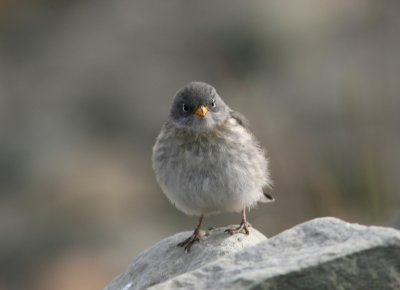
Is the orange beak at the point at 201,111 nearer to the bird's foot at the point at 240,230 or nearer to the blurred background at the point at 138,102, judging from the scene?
the bird's foot at the point at 240,230

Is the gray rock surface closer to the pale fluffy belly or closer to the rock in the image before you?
the rock

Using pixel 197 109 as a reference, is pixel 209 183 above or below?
below

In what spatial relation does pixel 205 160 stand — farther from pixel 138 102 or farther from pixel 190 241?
pixel 138 102

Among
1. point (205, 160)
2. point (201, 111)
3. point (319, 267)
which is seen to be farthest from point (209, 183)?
point (319, 267)

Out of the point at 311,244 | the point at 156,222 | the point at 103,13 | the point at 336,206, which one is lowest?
the point at 156,222

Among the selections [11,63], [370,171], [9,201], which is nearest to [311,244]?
[370,171]

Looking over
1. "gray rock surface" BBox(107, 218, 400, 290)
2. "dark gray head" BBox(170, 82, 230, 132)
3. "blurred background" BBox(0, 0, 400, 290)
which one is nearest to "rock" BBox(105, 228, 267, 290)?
"dark gray head" BBox(170, 82, 230, 132)

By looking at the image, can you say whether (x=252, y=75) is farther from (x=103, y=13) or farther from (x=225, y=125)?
(x=225, y=125)
